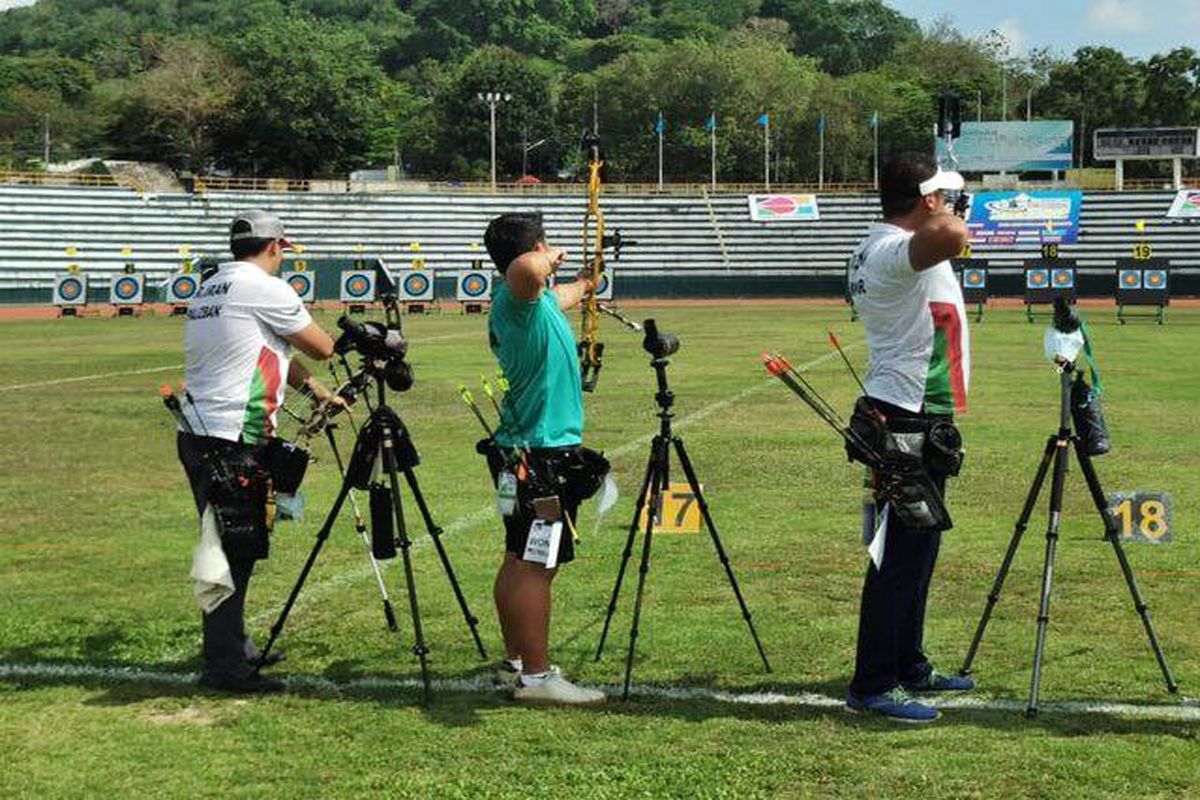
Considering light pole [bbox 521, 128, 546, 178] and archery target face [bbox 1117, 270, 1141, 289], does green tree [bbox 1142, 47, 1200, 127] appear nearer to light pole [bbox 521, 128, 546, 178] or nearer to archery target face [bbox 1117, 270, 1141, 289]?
light pole [bbox 521, 128, 546, 178]

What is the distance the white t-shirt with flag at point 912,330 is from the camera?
5.68 metres

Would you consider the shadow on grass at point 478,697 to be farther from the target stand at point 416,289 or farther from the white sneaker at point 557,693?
the target stand at point 416,289

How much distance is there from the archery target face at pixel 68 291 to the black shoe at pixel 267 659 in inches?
1826

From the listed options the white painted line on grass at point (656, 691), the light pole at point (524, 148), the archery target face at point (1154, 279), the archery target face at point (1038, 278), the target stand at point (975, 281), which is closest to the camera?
the white painted line on grass at point (656, 691)

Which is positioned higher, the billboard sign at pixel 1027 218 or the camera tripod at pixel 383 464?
the billboard sign at pixel 1027 218

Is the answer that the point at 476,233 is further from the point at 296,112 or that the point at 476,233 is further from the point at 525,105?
the point at 525,105

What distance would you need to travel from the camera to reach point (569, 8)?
18588cm

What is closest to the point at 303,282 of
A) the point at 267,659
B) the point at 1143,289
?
the point at 1143,289

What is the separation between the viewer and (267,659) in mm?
6469

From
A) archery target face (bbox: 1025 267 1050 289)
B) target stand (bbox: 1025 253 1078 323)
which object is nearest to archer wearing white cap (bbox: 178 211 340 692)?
target stand (bbox: 1025 253 1078 323)

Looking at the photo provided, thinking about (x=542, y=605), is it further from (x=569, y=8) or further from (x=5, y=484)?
(x=569, y=8)

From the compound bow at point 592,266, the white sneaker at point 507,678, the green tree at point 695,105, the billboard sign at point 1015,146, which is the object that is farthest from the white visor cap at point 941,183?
the green tree at point 695,105

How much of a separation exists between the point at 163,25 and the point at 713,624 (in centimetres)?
19935

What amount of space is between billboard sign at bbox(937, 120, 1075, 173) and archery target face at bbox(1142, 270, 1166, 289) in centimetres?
3021
